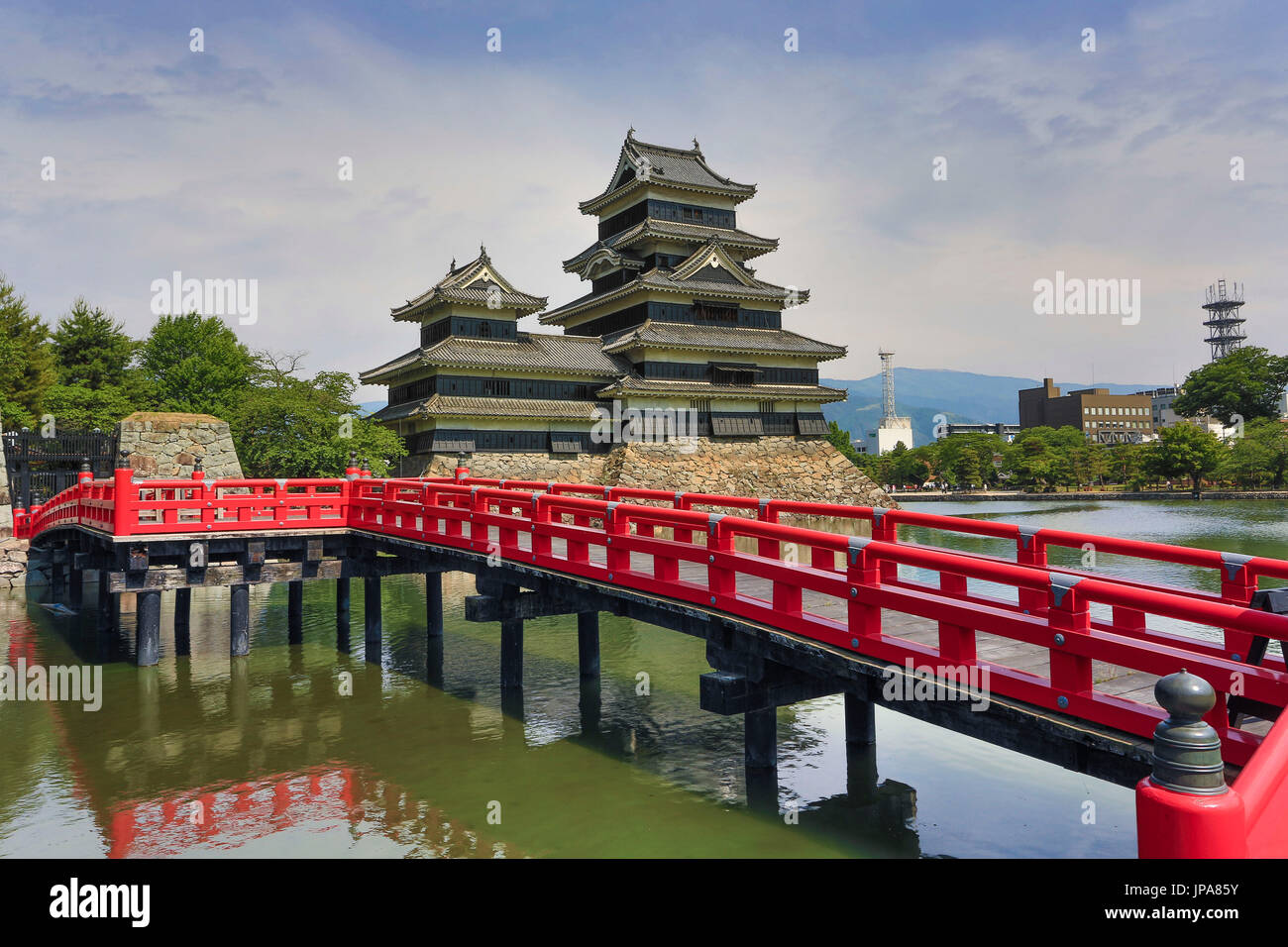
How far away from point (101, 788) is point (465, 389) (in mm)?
35040

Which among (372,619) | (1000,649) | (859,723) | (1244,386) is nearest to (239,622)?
(372,619)

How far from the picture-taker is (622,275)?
2074 inches

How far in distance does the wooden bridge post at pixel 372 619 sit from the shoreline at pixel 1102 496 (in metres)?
66.8

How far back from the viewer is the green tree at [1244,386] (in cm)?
8112

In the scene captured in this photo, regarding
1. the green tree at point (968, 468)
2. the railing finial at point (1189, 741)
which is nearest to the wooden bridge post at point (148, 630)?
the railing finial at point (1189, 741)

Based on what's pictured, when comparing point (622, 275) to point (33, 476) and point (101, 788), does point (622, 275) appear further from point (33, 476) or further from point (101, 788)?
point (101, 788)

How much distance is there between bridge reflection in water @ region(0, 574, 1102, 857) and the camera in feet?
28.8

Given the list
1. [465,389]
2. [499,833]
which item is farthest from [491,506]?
[465,389]

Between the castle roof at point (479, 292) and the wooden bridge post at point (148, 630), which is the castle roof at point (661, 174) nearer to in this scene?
the castle roof at point (479, 292)

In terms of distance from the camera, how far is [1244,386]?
81312 millimetres

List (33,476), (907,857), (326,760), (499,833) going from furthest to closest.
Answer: (33,476) < (326,760) < (499,833) < (907,857)

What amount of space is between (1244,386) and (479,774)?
309ft

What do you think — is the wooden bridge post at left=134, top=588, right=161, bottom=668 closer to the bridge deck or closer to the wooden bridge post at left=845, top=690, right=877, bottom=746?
the bridge deck

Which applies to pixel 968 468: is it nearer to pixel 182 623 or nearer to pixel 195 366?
pixel 195 366
